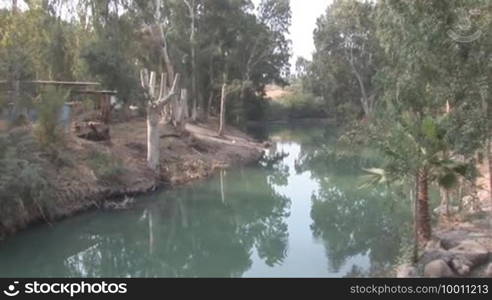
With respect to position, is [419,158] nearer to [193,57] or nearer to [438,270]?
[438,270]

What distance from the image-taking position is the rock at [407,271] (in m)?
9.58

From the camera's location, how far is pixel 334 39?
50906mm

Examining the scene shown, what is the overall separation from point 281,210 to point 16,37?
1448 cm

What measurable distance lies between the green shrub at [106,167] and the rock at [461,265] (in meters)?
12.5

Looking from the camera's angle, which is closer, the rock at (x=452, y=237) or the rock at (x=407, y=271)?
the rock at (x=407, y=271)

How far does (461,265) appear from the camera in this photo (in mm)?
9516

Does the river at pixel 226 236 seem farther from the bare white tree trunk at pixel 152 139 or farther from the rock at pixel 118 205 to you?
the bare white tree trunk at pixel 152 139

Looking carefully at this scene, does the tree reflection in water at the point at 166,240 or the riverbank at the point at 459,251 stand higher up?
the riverbank at the point at 459,251

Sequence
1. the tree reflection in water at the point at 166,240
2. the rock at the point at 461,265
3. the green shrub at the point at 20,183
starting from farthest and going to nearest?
the green shrub at the point at 20,183
the tree reflection in water at the point at 166,240
the rock at the point at 461,265

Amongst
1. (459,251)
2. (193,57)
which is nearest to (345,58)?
(193,57)

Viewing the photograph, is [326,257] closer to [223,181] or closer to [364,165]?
[223,181]

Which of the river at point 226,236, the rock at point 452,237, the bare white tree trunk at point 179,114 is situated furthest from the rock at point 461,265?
the bare white tree trunk at point 179,114

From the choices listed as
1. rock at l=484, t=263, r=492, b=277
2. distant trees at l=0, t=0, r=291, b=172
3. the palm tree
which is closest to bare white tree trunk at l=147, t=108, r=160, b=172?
distant trees at l=0, t=0, r=291, b=172

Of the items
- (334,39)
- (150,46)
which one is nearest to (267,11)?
(334,39)
